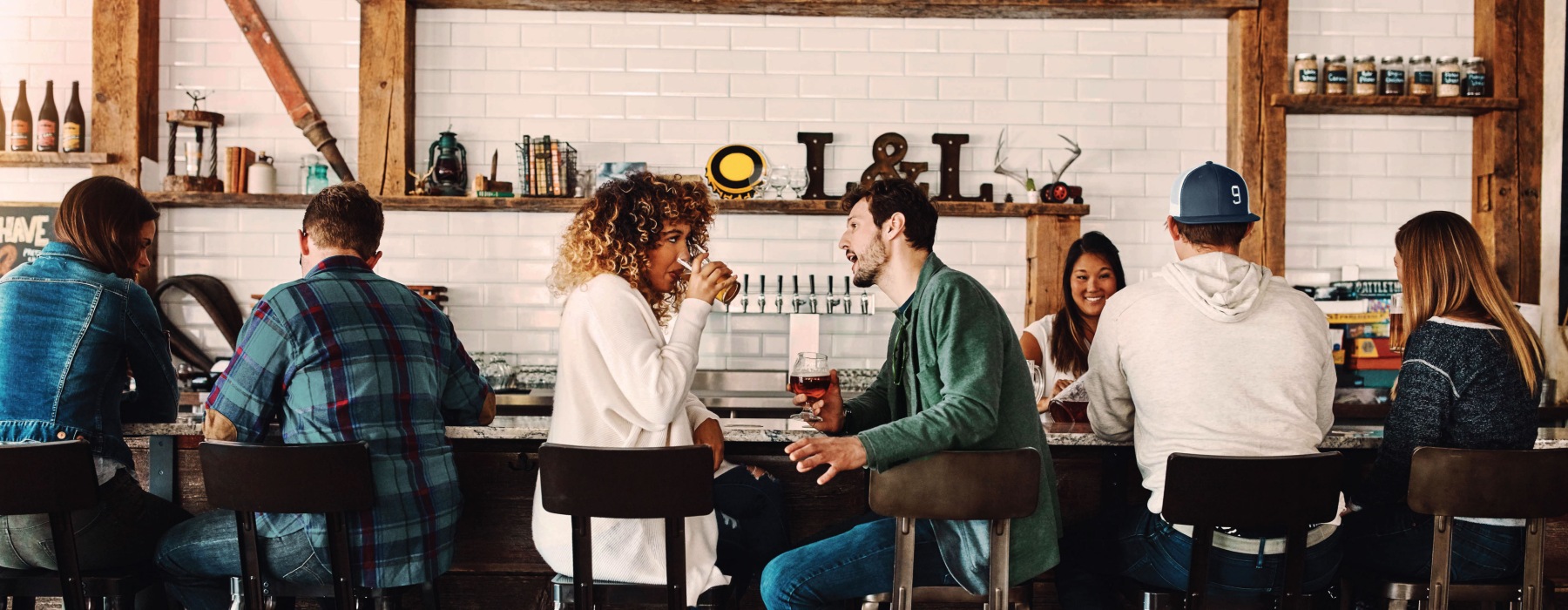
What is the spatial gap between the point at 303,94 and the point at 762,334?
2.46m

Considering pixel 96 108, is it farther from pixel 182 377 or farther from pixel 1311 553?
pixel 1311 553

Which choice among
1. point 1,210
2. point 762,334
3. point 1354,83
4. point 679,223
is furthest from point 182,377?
point 1354,83

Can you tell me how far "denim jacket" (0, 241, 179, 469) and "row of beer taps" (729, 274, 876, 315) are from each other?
286 cm

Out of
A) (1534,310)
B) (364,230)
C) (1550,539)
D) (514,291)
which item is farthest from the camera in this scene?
(514,291)

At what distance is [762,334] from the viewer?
5.09m

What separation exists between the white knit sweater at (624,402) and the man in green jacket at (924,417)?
26cm

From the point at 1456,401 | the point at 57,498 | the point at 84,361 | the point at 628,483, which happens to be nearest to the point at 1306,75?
the point at 1456,401

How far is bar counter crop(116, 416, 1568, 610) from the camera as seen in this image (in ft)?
8.55

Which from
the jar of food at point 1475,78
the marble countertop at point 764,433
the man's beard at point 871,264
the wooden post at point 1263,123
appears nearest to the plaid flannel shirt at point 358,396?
the marble countertop at point 764,433

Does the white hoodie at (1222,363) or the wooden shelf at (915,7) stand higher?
the wooden shelf at (915,7)

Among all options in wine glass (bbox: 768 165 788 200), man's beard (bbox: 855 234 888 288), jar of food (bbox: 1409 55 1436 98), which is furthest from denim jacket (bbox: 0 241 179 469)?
jar of food (bbox: 1409 55 1436 98)

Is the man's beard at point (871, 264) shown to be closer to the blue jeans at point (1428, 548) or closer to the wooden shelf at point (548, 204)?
the blue jeans at point (1428, 548)

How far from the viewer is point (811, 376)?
2.28 m

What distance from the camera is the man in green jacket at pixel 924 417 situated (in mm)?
1965
